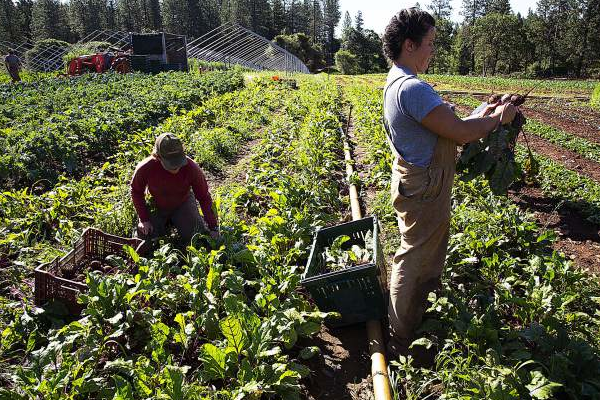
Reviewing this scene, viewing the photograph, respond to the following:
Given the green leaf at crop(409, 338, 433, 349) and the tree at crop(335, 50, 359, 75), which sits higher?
the tree at crop(335, 50, 359, 75)

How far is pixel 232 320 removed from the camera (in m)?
2.58

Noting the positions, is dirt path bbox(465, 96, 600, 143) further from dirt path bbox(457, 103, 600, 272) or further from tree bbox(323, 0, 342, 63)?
tree bbox(323, 0, 342, 63)

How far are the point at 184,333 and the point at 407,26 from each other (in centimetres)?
228

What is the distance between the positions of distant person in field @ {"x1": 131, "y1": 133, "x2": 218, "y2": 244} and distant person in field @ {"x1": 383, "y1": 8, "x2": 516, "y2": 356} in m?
2.00

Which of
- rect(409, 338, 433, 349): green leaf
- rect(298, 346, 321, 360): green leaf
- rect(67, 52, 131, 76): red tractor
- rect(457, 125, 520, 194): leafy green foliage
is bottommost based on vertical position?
rect(298, 346, 321, 360): green leaf

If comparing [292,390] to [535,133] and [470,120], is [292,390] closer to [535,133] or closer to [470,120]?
[470,120]

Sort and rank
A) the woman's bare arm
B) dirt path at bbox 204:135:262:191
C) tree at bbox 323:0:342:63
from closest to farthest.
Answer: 1. the woman's bare arm
2. dirt path at bbox 204:135:262:191
3. tree at bbox 323:0:342:63

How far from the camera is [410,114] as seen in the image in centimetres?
244

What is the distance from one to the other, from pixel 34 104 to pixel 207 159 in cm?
753

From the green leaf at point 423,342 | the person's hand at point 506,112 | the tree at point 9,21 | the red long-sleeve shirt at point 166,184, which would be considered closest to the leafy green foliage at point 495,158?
the person's hand at point 506,112

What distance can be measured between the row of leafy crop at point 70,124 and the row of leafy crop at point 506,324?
5.29 meters

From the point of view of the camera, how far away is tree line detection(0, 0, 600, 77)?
5150 centimetres

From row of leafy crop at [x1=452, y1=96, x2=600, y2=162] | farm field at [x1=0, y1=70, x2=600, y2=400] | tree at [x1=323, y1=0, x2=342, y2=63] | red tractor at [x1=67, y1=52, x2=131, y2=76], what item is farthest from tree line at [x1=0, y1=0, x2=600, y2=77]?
farm field at [x1=0, y1=70, x2=600, y2=400]

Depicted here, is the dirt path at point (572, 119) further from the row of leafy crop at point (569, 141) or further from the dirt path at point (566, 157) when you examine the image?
the dirt path at point (566, 157)
